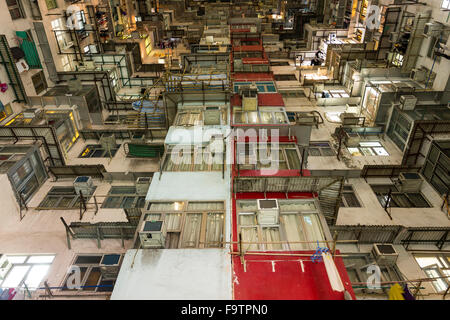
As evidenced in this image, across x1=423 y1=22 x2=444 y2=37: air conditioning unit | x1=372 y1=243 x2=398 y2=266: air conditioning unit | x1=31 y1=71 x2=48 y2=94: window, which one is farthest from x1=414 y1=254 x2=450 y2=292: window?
x1=31 y1=71 x2=48 y2=94: window

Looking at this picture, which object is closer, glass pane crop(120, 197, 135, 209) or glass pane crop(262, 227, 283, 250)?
glass pane crop(262, 227, 283, 250)

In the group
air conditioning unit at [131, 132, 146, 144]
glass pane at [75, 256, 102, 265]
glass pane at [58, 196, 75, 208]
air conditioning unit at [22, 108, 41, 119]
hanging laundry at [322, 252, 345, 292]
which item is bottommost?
glass pane at [58, 196, 75, 208]

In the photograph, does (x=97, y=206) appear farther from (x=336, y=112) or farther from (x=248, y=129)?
(x=336, y=112)

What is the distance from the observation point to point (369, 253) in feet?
63.4

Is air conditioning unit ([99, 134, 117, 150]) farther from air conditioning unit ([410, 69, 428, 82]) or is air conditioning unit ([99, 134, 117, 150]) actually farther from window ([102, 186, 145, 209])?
air conditioning unit ([410, 69, 428, 82])

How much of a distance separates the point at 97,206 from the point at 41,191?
258 inches

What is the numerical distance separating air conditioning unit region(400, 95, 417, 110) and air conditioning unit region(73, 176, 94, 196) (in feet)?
103

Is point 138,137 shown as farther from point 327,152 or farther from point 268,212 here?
point 268,212

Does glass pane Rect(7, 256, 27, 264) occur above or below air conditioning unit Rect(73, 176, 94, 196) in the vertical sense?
below

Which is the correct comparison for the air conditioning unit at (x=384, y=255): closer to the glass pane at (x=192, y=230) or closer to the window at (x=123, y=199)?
the glass pane at (x=192, y=230)

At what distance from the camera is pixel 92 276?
57.8ft

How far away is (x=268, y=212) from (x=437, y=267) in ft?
41.5

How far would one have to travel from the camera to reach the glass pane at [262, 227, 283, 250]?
566 inches

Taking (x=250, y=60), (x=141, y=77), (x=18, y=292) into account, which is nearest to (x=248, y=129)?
(x=18, y=292)
